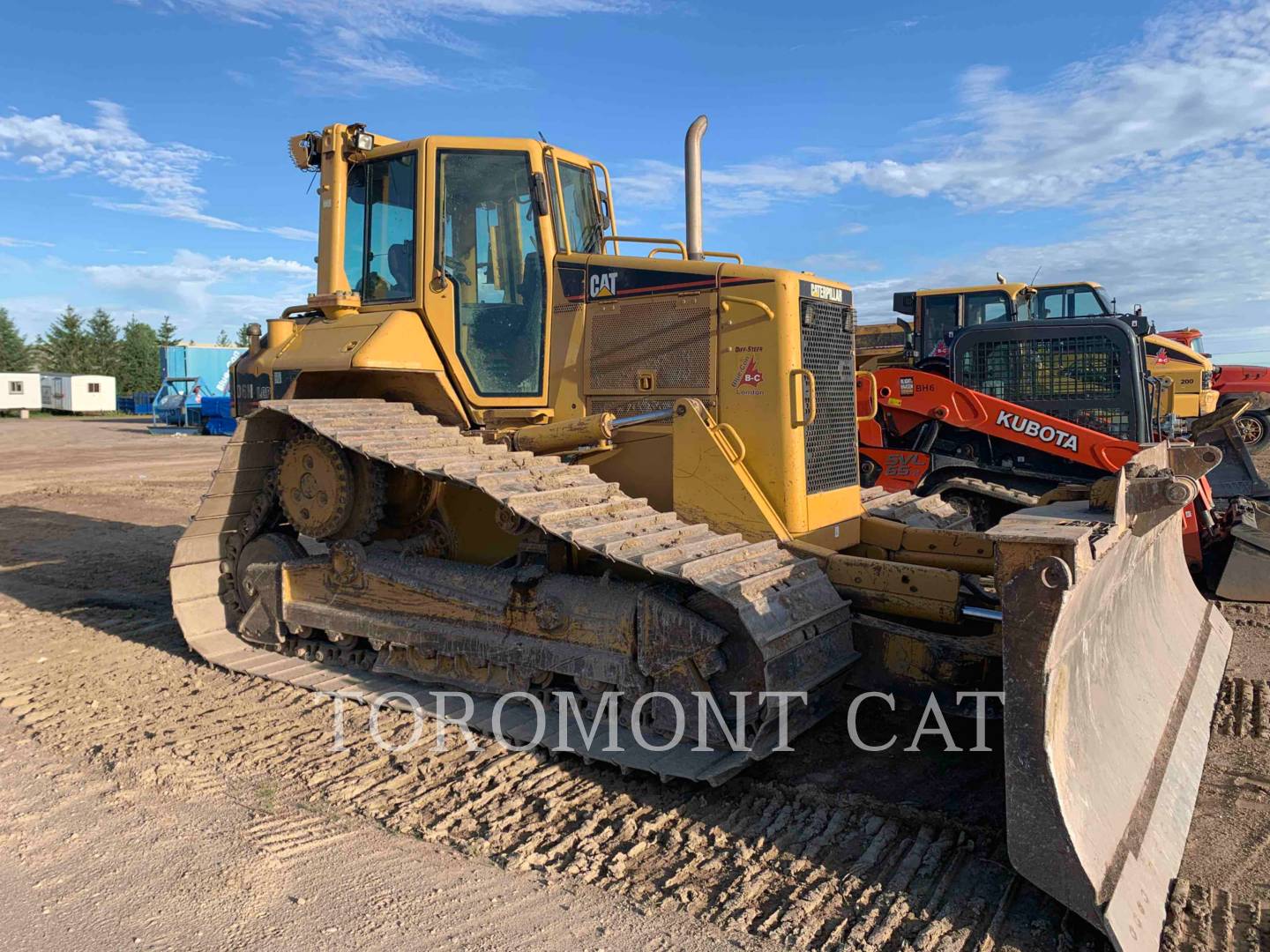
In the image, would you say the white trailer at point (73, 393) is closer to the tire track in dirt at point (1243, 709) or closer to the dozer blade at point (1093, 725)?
the tire track in dirt at point (1243, 709)

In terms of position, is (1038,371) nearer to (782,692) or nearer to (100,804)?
(782,692)

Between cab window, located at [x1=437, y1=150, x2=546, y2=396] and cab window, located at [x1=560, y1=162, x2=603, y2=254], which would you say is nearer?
cab window, located at [x1=437, y1=150, x2=546, y2=396]

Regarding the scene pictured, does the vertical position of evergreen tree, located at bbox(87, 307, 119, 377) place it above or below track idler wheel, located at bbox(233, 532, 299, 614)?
above

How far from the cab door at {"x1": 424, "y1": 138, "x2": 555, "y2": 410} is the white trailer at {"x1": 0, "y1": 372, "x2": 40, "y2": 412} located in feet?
153

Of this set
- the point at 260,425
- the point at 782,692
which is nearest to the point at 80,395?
the point at 260,425

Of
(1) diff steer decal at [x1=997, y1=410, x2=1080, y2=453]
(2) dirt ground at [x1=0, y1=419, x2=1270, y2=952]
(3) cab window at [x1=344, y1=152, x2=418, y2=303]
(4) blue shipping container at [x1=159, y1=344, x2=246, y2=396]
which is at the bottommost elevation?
(2) dirt ground at [x1=0, y1=419, x2=1270, y2=952]

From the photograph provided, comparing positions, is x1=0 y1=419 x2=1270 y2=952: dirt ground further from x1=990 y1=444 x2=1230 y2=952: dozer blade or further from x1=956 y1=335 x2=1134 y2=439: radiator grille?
x1=956 y1=335 x2=1134 y2=439: radiator grille

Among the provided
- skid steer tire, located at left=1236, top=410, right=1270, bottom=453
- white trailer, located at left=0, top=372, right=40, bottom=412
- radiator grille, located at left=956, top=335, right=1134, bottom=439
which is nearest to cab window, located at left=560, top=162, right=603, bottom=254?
radiator grille, located at left=956, top=335, right=1134, bottom=439

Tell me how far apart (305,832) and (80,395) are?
50.3 m

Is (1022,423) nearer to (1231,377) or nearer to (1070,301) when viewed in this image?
(1070,301)

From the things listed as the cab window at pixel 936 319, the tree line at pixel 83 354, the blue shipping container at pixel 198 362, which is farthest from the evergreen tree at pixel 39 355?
the cab window at pixel 936 319

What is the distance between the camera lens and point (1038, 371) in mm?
8992

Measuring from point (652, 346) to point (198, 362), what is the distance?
36941 millimetres

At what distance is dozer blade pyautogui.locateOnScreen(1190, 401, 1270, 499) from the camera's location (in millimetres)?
8570
